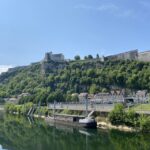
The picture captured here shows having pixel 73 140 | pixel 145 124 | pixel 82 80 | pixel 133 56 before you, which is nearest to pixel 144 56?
pixel 133 56

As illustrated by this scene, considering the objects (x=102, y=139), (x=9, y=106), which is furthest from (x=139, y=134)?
(x=9, y=106)

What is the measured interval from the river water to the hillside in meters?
44.0

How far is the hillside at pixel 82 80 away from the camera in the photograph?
104000 mm

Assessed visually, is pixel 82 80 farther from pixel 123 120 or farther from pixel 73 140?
pixel 73 140

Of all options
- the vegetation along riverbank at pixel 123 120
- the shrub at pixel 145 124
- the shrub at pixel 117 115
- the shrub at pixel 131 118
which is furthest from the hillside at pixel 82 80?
the shrub at pixel 145 124

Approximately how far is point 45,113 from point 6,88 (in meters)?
76.2

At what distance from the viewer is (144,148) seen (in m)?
38.0

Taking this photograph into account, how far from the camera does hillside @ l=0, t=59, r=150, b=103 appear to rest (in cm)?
10400

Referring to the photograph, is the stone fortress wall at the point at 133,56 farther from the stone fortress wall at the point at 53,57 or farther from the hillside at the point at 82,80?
the stone fortress wall at the point at 53,57

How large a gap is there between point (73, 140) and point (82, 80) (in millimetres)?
69409

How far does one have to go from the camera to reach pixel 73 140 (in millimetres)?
48938

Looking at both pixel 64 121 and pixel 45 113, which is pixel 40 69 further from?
pixel 64 121

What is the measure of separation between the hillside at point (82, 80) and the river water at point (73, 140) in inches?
1733

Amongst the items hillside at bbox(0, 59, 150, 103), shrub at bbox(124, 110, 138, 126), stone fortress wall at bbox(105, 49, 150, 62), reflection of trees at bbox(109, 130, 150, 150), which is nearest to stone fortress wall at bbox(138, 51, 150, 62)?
stone fortress wall at bbox(105, 49, 150, 62)
